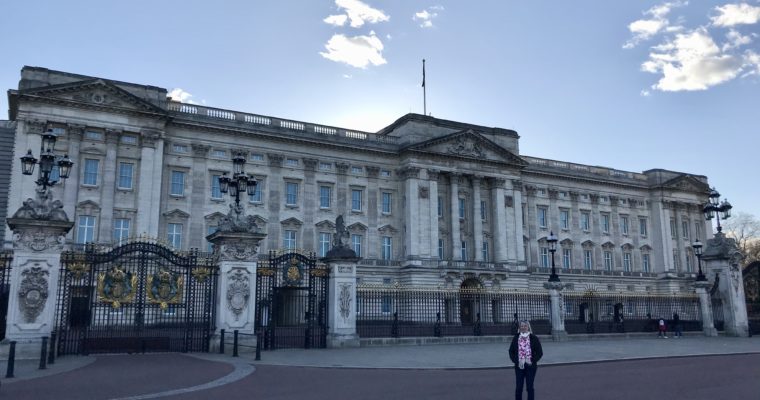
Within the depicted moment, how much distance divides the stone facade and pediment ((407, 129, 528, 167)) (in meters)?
0.14

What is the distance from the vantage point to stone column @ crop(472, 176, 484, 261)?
56756 millimetres

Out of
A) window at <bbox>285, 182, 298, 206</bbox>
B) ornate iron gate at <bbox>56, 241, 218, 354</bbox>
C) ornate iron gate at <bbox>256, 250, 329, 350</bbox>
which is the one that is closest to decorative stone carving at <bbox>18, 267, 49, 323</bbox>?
ornate iron gate at <bbox>56, 241, 218, 354</bbox>

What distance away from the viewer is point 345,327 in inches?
925

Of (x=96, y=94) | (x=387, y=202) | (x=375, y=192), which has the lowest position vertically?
(x=387, y=202)

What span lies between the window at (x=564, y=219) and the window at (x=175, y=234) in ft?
133

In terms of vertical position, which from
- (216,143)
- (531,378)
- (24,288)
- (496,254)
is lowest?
(531,378)

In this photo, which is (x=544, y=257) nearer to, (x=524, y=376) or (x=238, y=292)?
(x=238, y=292)

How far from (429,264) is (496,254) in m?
8.54

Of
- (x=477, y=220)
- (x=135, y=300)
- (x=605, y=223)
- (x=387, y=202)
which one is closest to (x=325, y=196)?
(x=387, y=202)

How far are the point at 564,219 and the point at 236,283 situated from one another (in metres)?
52.0

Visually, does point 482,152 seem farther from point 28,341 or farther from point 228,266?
point 28,341

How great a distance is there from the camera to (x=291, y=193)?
2004 inches

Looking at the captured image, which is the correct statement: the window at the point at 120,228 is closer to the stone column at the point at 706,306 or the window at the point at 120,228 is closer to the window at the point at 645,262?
the stone column at the point at 706,306

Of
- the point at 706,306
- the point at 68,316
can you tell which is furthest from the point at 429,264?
the point at 68,316
